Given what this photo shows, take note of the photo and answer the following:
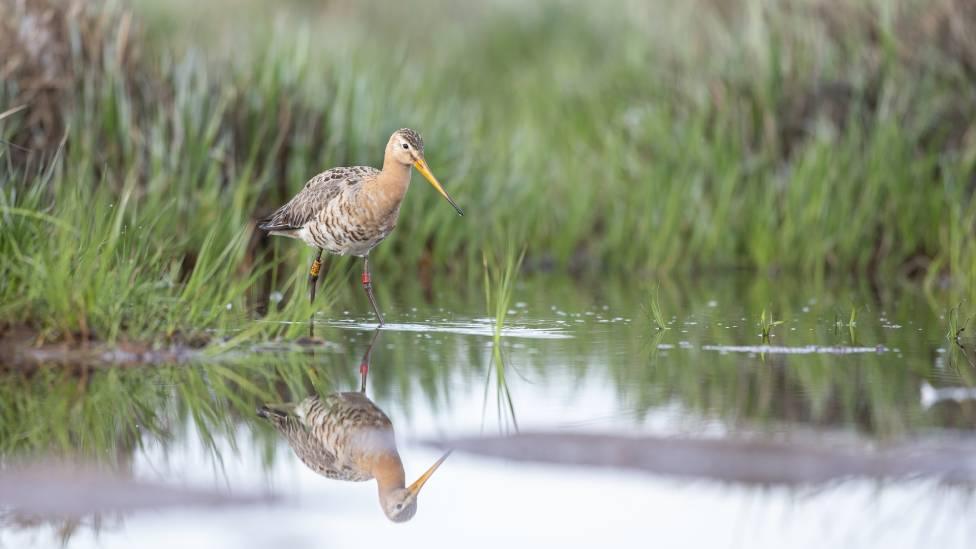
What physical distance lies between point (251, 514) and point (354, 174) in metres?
4.94

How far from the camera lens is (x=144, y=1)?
24609 mm

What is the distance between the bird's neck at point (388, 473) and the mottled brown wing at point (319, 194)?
3.96 metres

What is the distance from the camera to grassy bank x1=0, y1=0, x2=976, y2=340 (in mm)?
11758

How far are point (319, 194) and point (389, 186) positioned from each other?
664 millimetres

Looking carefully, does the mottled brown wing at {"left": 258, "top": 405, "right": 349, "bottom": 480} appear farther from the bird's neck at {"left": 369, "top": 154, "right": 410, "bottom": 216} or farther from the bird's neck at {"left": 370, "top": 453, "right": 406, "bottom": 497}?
the bird's neck at {"left": 369, "top": 154, "right": 410, "bottom": 216}

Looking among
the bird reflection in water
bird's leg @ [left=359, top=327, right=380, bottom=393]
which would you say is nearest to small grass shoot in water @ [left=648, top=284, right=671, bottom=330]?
bird's leg @ [left=359, top=327, right=380, bottom=393]

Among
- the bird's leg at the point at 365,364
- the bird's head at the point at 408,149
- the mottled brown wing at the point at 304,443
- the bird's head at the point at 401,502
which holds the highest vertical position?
the bird's head at the point at 408,149

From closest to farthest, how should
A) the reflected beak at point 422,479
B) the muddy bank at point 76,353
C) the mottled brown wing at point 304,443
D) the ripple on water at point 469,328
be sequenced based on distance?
1. the reflected beak at point 422,479
2. the mottled brown wing at point 304,443
3. the muddy bank at point 76,353
4. the ripple on water at point 469,328

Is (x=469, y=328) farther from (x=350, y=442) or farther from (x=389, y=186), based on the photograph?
(x=350, y=442)

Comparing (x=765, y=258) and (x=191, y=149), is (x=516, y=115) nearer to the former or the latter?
(x=765, y=258)

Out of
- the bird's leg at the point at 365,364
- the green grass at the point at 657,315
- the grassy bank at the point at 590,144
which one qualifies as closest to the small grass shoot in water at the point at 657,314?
the green grass at the point at 657,315

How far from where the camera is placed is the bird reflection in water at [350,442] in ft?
18.6

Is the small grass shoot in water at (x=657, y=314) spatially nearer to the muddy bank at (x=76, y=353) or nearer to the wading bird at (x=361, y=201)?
the wading bird at (x=361, y=201)

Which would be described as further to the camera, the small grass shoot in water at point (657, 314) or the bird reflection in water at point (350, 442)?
the small grass shoot in water at point (657, 314)
